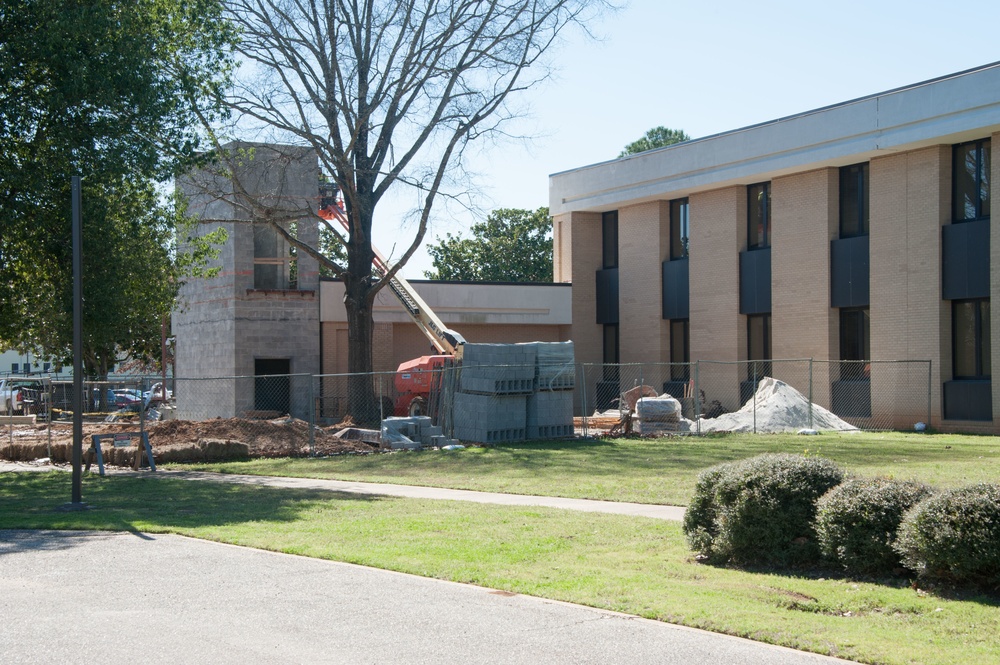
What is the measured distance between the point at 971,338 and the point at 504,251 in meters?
48.8

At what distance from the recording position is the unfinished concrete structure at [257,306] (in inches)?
1431

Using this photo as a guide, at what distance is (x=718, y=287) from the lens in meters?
37.5

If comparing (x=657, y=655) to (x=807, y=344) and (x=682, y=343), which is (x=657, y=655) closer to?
(x=807, y=344)

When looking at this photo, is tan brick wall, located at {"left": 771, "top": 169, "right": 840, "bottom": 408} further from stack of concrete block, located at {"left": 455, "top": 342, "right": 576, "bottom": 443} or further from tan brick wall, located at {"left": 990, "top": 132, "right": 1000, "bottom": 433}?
stack of concrete block, located at {"left": 455, "top": 342, "right": 576, "bottom": 443}

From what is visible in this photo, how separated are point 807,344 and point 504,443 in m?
12.9

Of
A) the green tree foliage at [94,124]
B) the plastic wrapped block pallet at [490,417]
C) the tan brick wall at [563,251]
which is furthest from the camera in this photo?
the tan brick wall at [563,251]

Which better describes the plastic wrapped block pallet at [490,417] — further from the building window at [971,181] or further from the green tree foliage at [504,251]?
the green tree foliage at [504,251]

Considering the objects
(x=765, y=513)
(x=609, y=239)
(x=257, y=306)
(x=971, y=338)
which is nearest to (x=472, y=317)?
(x=609, y=239)

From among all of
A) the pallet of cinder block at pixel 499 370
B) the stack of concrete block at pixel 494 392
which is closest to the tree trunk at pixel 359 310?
the stack of concrete block at pixel 494 392

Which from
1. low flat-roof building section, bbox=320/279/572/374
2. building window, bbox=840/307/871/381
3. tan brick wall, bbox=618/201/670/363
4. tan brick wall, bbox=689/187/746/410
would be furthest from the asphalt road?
tan brick wall, bbox=618/201/670/363

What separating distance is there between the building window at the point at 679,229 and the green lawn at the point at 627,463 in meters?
13.0

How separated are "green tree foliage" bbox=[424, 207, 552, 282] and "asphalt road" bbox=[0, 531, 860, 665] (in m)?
66.1

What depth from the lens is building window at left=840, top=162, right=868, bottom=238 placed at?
33031 mm

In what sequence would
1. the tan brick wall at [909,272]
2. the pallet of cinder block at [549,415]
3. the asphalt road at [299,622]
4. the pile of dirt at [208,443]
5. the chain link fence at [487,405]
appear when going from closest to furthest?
the asphalt road at [299,622], the pile of dirt at [208,443], the chain link fence at [487,405], the pallet of cinder block at [549,415], the tan brick wall at [909,272]
